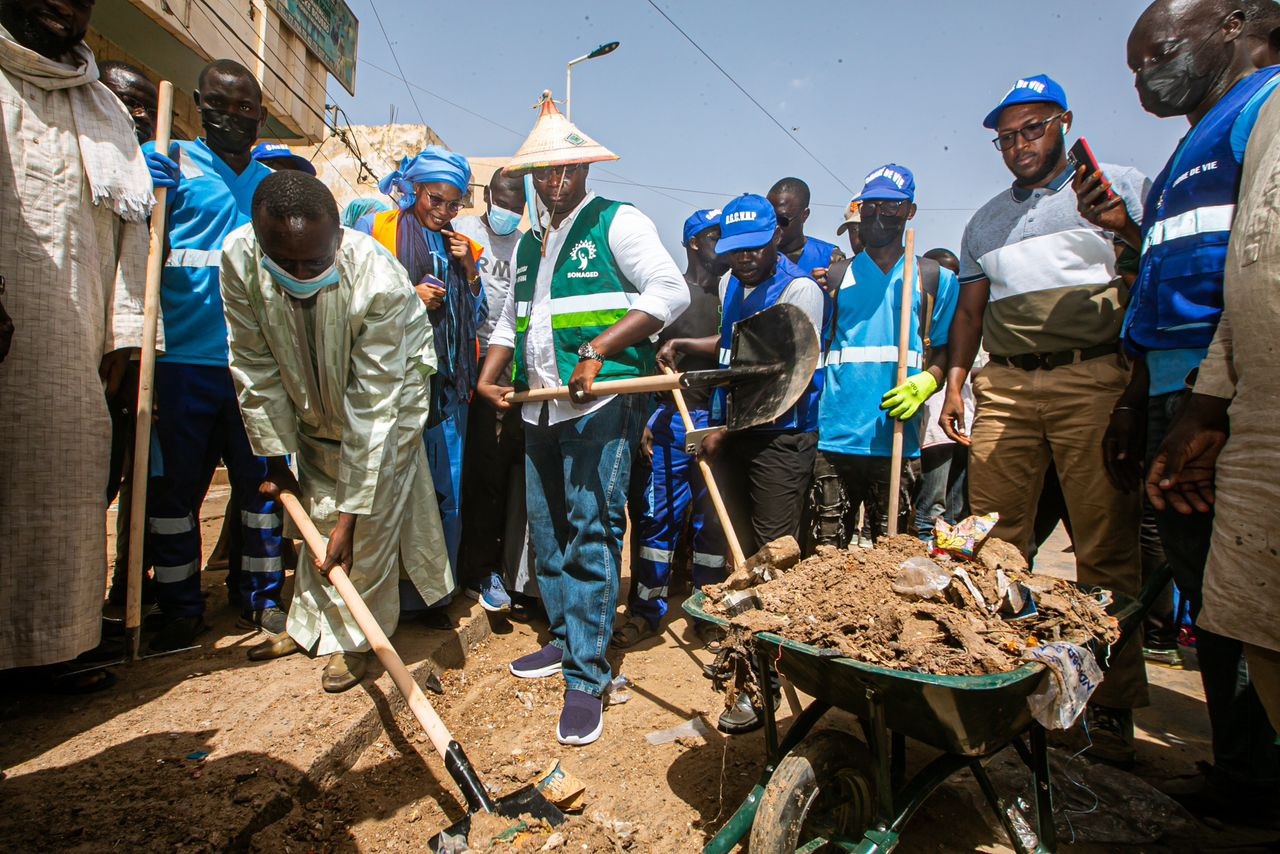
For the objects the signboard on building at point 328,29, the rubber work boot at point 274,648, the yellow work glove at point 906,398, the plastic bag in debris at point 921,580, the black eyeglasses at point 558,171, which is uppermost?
the signboard on building at point 328,29

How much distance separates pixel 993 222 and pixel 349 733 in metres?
3.38

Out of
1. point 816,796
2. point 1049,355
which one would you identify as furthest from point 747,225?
point 816,796

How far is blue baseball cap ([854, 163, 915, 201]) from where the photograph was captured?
3.62 meters

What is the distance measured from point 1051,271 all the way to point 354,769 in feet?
11.0

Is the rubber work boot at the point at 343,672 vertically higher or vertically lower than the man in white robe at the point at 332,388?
lower

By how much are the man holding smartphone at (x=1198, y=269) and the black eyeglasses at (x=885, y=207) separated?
134 centimetres

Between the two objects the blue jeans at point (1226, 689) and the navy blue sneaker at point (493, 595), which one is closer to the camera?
the blue jeans at point (1226, 689)

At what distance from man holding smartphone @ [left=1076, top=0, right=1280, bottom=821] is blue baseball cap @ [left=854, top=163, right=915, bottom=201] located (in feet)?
4.38

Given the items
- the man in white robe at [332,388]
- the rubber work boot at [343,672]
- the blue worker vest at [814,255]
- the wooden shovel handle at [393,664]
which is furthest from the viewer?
the blue worker vest at [814,255]

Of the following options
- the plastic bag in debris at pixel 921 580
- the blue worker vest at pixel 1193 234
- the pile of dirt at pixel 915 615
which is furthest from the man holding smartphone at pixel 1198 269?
the plastic bag in debris at pixel 921 580

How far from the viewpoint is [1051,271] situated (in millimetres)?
2916

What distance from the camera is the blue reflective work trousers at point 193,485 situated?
2.96m

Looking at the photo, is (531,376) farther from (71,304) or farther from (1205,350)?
(1205,350)

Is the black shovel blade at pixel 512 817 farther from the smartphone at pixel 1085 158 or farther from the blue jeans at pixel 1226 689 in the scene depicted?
the smartphone at pixel 1085 158
